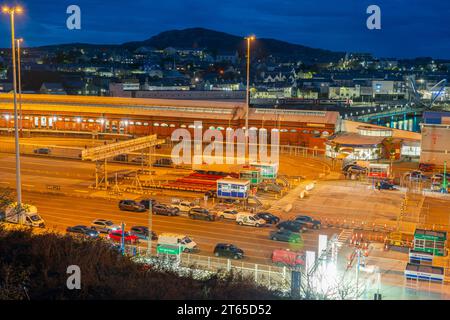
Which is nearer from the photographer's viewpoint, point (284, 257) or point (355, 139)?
point (284, 257)

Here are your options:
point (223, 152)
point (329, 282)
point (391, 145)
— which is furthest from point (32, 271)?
point (391, 145)

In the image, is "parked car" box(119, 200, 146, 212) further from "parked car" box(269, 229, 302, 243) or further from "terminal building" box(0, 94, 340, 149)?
"terminal building" box(0, 94, 340, 149)

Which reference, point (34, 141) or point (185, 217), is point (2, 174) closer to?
point (34, 141)

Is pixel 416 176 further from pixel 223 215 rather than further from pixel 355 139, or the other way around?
pixel 223 215

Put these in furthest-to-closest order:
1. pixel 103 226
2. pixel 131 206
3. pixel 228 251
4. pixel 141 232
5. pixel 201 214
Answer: pixel 131 206, pixel 201 214, pixel 103 226, pixel 141 232, pixel 228 251

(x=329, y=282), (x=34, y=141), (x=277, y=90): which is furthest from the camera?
(x=277, y=90)

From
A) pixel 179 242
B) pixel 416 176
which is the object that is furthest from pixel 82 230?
pixel 416 176

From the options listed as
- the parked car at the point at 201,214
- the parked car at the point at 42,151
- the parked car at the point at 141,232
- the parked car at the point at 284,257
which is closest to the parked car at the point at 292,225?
the parked car at the point at 201,214
